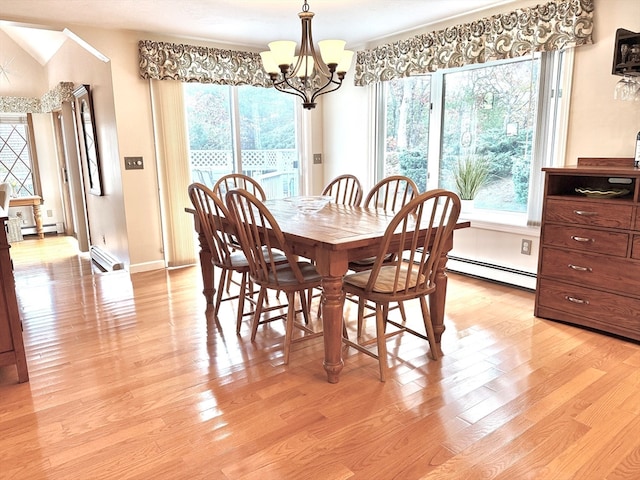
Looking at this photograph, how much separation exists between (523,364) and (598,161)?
1.49m

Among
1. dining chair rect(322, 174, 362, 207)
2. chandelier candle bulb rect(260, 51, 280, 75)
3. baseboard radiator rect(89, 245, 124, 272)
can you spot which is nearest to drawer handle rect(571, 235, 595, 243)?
dining chair rect(322, 174, 362, 207)

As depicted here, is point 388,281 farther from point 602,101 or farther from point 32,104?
point 32,104

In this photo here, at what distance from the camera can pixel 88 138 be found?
5.05m

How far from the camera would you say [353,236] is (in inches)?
85.7

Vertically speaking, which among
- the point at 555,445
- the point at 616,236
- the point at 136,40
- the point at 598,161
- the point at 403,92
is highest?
the point at 136,40

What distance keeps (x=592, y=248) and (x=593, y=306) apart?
36 cm

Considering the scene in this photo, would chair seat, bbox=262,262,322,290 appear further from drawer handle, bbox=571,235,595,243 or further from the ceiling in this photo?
the ceiling

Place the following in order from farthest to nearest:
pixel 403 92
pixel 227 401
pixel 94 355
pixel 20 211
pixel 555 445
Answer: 1. pixel 20 211
2. pixel 403 92
3. pixel 94 355
4. pixel 227 401
5. pixel 555 445

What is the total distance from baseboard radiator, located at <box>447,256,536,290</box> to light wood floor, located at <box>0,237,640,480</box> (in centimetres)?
53

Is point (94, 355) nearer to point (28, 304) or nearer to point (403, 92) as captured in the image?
point (28, 304)

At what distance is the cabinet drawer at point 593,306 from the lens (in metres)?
2.60

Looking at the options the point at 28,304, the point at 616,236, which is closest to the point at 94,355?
the point at 28,304

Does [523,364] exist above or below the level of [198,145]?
below

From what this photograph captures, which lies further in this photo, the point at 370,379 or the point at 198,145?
the point at 198,145
